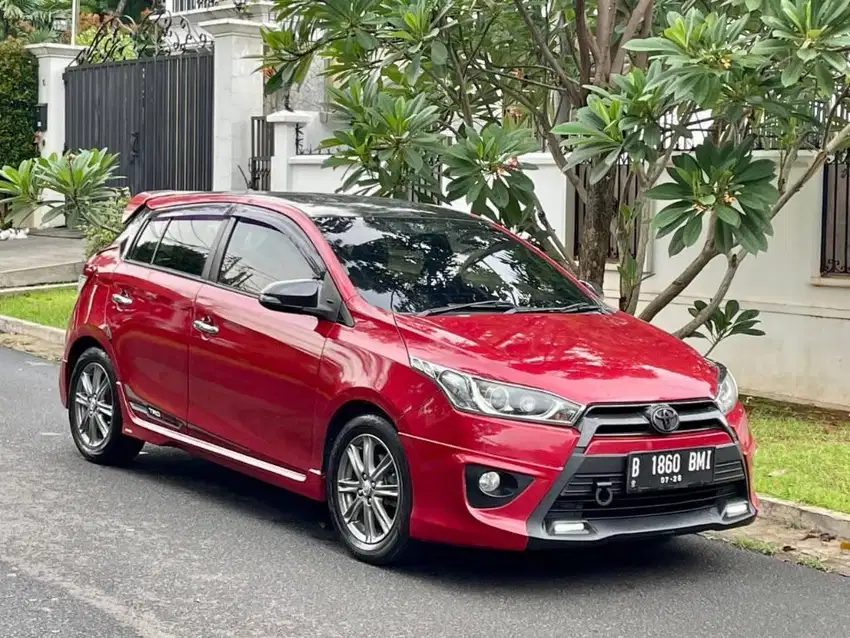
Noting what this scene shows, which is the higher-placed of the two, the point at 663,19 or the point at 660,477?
the point at 663,19

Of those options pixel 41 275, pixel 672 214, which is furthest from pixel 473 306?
pixel 41 275

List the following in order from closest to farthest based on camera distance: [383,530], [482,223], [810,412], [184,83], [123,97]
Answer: [383,530], [482,223], [810,412], [184,83], [123,97]

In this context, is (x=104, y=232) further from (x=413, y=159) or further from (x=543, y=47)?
(x=413, y=159)

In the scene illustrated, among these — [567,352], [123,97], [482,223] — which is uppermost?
[123,97]

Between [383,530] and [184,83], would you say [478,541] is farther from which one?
[184,83]

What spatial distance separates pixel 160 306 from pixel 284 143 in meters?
9.74

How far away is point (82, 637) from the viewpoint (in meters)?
5.13

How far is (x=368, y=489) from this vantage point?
243 inches

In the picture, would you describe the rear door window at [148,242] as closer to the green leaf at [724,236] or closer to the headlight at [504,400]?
the headlight at [504,400]

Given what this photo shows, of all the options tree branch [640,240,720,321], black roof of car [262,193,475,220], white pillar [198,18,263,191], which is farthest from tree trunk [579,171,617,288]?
white pillar [198,18,263,191]

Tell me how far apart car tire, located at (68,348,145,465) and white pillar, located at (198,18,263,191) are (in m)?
9.95

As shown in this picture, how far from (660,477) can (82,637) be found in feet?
7.89

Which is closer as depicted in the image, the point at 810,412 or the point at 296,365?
the point at 296,365

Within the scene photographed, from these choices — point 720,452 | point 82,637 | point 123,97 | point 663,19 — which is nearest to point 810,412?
point 663,19
